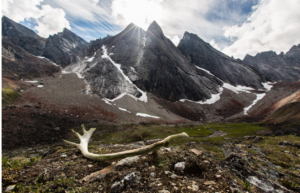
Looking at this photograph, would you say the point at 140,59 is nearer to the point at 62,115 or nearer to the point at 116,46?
the point at 116,46

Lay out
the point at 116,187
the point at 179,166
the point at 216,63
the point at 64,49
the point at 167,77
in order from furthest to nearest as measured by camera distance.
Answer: the point at 216,63, the point at 64,49, the point at 167,77, the point at 179,166, the point at 116,187

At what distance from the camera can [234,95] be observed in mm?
113375

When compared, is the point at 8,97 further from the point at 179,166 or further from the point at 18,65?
the point at 18,65

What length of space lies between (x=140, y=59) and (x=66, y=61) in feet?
259

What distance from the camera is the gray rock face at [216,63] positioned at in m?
146

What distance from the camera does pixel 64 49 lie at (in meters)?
148

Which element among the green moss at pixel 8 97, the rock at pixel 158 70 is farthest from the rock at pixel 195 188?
the rock at pixel 158 70

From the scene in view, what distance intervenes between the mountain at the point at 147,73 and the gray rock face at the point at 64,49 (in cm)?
4148

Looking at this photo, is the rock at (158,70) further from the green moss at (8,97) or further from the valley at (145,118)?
the green moss at (8,97)

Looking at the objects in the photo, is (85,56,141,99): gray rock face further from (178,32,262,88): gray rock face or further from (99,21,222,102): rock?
(178,32,262,88): gray rock face

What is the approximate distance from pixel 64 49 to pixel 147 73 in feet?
338

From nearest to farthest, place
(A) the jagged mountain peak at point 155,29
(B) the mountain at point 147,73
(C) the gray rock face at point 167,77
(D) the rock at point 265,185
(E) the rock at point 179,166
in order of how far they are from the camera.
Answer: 1. (D) the rock at point 265,185
2. (E) the rock at point 179,166
3. (B) the mountain at point 147,73
4. (C) the gray rock face at point 167,77
5. (A) the jagged mountain peak at point 155,29

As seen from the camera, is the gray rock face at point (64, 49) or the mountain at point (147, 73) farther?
the gray rock face at point (64, 49)

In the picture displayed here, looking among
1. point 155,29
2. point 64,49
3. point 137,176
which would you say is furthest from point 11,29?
point 137,176
